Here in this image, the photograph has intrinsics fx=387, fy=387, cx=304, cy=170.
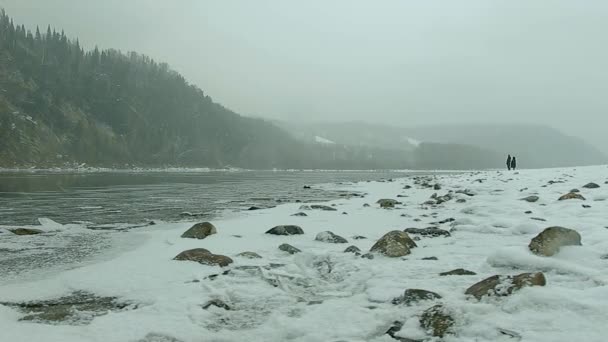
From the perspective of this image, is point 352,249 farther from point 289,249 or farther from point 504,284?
point 504,284

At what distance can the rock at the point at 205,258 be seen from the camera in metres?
7.61

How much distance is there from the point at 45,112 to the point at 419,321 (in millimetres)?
228844

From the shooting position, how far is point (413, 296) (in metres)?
5.29

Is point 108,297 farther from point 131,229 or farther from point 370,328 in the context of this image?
point 131,229

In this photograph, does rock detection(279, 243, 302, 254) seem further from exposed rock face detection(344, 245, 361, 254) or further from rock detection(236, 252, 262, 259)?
exposed rock face detection(344, 245, 361, 254)

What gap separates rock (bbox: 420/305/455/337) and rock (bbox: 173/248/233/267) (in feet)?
13.8

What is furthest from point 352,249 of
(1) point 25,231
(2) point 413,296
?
(1) point 25,231

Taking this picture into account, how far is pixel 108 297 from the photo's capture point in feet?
19.5

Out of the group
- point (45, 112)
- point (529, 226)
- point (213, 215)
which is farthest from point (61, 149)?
point (529, 226)

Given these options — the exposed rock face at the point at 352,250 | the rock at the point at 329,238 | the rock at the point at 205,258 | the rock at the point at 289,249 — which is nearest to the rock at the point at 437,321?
the exposed rock face at the point at 352,250

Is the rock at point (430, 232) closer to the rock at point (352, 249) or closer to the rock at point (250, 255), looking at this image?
the rock at point (352, 249)

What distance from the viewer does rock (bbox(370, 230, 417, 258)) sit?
25.9 ft

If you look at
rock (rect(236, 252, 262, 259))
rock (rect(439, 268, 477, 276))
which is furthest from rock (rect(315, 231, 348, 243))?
rock (rect(439, 268, 477, 276))

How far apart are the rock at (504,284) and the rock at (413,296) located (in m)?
0.46
